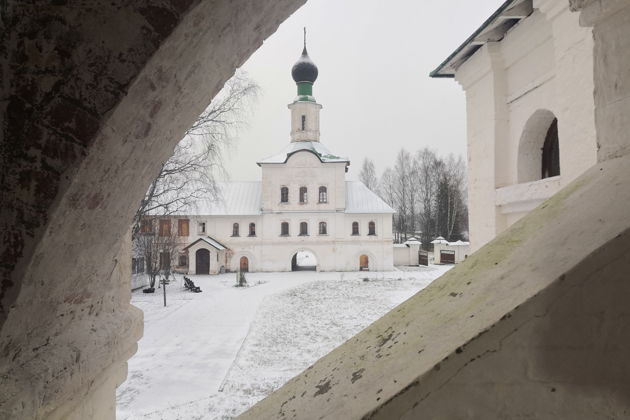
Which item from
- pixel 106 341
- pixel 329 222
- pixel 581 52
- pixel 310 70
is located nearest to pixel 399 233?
pixel 329 222

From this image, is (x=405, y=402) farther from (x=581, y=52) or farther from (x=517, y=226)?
(x=581, y=52)

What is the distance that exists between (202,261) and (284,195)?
7.06m

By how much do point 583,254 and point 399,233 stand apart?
142ft

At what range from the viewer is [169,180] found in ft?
42.2

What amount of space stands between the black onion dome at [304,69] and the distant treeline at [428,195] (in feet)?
52.2

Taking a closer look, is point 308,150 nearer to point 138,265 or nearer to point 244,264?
point 244,264

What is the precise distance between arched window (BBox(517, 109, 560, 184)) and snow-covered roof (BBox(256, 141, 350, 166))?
21247 mm

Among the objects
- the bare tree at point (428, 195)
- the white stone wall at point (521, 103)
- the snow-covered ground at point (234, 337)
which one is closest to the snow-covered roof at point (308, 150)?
the snow-covered ground at point (234, 337)

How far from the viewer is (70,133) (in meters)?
1.02

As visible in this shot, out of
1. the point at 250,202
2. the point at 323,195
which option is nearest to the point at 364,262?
the point at 323,195

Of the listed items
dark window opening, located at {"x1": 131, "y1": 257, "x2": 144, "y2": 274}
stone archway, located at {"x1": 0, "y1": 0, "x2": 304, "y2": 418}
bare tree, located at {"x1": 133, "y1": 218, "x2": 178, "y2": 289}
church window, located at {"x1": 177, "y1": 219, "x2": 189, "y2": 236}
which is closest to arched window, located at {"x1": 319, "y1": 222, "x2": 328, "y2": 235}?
church window, located at {"x1": 177, "y1": 219, "x2": 189, "y2": 236}

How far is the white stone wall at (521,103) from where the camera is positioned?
3.92 metres

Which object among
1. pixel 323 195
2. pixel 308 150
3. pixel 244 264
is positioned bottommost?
pixel 244 264

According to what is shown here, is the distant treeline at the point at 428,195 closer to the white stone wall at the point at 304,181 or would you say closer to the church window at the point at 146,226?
the white stone wall at the point at 304,181
